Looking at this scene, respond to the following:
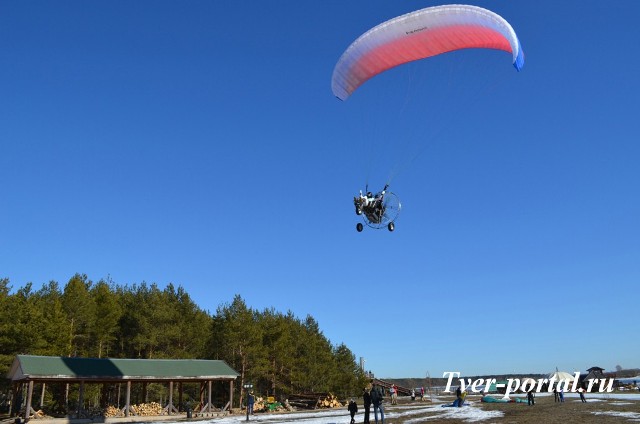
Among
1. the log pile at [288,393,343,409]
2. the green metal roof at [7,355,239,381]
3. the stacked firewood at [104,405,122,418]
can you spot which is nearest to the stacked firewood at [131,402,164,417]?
the stacked firewood at [104,405,122,418]

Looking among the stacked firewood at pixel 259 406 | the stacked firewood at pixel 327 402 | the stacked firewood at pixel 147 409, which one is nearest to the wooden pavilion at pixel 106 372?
the stacked firewood at pixel 147 409

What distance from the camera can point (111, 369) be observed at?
111 feet

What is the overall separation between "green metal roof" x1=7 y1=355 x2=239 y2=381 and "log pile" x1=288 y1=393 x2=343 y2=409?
10226 mm

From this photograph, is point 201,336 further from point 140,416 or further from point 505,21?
point 505,21

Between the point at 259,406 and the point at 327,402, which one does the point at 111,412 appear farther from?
the point at 327,402

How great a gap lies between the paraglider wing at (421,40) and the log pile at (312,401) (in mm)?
29569

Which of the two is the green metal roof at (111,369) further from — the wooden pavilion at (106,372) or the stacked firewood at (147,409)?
the stacked firewood at (147,409)

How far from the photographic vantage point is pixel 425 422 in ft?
76.1

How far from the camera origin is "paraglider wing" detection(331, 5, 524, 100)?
21.6 metres

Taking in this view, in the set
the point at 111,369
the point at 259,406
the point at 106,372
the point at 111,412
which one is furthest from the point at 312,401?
the point at 106,372

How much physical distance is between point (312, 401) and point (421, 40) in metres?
33.3

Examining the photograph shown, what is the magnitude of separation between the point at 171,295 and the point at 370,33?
45.1m

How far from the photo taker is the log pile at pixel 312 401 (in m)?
45.9

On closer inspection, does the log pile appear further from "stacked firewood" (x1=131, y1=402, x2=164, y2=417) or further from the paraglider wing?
the paraglider wing
